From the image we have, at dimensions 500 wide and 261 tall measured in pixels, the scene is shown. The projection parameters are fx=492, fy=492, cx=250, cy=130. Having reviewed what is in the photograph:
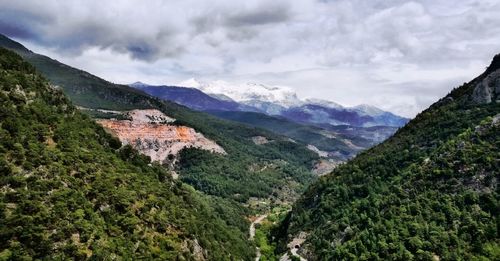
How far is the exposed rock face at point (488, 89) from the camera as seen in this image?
600 feet

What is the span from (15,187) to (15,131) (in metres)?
17.1

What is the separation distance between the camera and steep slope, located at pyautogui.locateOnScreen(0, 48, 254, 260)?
9075 centimetres

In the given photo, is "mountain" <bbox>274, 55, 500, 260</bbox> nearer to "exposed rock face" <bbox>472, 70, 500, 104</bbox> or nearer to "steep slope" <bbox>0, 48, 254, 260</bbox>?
"exposed rock face" <bbox>472, 70, 500, 104</bbox>

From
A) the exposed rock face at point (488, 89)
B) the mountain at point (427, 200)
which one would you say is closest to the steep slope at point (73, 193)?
the mountain at point (427, 200)

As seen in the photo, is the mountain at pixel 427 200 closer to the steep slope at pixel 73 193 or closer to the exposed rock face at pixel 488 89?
the exposed rock face at pixel 488 89

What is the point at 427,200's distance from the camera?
150250mm

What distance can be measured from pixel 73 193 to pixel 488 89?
15416 cm

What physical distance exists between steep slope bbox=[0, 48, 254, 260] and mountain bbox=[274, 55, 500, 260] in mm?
42649

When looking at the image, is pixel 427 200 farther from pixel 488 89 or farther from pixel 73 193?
pixel 73 193

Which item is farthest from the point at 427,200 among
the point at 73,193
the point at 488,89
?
the point at 73,193

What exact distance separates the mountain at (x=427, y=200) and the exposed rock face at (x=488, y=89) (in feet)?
1.14

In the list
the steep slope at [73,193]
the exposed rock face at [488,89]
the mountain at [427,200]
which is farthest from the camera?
the exposed rock face at [488,89]

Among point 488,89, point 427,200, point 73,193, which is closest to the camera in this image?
point 73,193

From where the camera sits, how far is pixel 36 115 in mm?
116688
